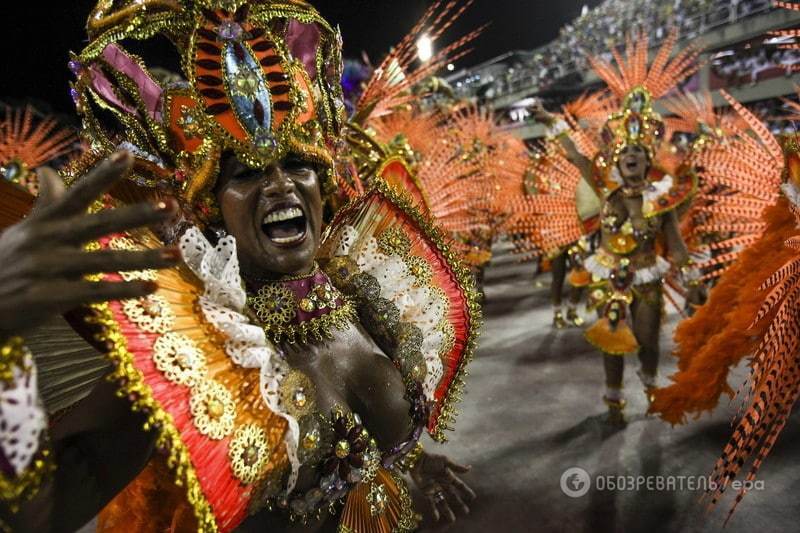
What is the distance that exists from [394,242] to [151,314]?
0.82 m

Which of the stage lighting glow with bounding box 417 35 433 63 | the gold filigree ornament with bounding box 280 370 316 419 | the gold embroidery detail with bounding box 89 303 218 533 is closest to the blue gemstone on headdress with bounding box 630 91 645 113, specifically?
the stage lighting glow with bounding box 417 35 433 63

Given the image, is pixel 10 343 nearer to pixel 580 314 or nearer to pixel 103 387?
pixel 103 387

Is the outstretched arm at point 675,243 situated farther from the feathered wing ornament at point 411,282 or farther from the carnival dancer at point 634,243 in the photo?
the feathered wing ornament at point 411,282

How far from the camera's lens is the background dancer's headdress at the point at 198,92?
1.17m

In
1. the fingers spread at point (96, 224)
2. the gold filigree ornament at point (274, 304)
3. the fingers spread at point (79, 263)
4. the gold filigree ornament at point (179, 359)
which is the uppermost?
the fingers spread at point (96, 224)

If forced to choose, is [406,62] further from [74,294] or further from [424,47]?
[74,294]

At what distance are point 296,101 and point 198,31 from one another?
25cm

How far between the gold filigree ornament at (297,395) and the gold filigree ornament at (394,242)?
55 cm

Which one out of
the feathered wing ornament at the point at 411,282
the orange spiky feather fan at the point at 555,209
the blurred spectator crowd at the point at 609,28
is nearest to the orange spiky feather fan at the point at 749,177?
the feathered wing ornament at the point at 411,282

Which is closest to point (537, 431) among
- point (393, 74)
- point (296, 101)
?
point (393, 74)

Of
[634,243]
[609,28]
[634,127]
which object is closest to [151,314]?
[634,243]

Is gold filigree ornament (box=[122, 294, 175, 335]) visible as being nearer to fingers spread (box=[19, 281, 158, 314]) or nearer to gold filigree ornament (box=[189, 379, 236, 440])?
gold filigree ornament (box=[189, 379, 236, 440])

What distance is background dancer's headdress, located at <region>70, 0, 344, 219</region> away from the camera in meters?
1.17

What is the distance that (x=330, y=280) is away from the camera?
149cm
